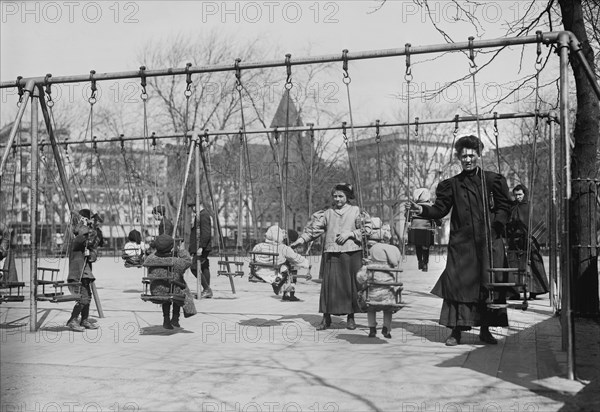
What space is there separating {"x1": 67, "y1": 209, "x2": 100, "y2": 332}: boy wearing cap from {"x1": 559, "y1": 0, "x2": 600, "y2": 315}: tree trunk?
6.68m

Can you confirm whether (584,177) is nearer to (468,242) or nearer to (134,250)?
(468,242)

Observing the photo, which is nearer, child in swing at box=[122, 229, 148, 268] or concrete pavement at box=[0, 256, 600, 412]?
concrete pavement at box=[0, 256, 600, 412]

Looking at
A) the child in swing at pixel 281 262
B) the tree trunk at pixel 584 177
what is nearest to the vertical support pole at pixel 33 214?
the child in swing at pixel 281 262

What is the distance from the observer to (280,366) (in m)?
7.20

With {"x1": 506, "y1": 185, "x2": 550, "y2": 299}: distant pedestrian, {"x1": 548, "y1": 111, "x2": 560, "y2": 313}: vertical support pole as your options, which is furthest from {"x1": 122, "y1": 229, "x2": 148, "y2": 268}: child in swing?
{"x1": 548, "y1": 111, "x2": 560, "y2": 313}: vertical support pole

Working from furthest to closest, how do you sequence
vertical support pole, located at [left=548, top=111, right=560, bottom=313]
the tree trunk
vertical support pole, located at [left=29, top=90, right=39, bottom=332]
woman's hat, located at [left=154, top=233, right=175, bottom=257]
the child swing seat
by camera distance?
vertical support pole, located at [left=548, top=111, right=560, bottom=313]
the tree trunk
vertical support pole, located at [left=29, top=90, right=39, bottom=332]
woman's hat, located at [left=154, top=233, right=175, bottom=257]
the child swing seat

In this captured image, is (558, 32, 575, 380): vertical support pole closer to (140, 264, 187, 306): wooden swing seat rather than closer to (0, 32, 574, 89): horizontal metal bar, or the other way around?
(0, 32, 574, 89): horizontal metal bar

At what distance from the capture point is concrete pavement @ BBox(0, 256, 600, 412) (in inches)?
226

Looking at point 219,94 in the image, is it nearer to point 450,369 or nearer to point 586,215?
point 586,215

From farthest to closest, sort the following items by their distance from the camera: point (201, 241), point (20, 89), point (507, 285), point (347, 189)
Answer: point (201, 241), point (347, 189), point (20, 89), point (507, 285)

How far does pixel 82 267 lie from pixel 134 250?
18.1 feet

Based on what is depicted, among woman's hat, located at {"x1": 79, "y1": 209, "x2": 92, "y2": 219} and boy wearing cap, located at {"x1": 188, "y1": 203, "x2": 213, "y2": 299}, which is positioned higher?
woman's hat, located at {"x1": 79, "y1": 209, "x2": 92, "y2": 219}

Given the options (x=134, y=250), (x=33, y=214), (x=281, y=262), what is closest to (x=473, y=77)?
(x=33, y=214)

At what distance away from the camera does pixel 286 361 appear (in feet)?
24.5
